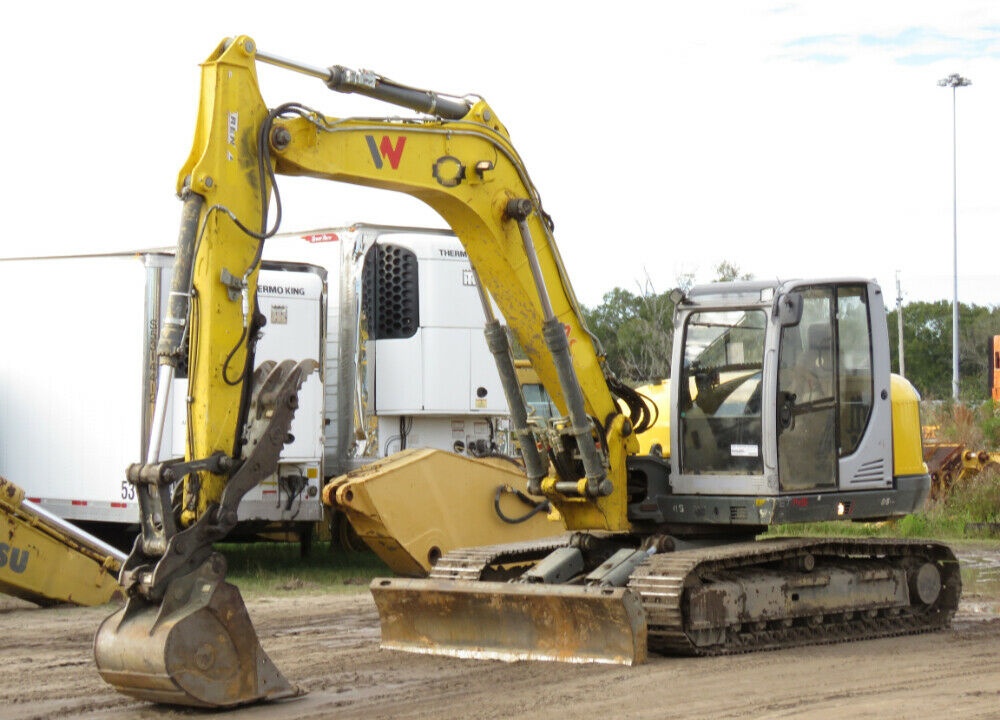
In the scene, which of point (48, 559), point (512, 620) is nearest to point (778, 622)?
point (512, 620)

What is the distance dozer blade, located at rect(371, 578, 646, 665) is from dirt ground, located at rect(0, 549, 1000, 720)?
16 cm

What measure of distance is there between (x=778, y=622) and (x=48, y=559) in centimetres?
662

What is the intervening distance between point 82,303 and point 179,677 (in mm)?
9175

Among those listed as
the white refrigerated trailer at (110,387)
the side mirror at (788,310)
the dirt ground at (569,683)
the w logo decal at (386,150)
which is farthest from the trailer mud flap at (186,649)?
the white refrigerated trailer at (110,387)

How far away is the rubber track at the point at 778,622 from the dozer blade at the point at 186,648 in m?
2.90

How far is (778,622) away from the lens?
10.7 m

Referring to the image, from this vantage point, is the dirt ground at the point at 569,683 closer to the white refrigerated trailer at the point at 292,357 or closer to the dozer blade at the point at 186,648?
the dozer blade at the point at 186,648

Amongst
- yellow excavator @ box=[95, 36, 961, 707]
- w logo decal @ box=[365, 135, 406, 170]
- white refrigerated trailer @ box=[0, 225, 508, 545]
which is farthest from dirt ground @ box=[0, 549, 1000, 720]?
white refrigerated trailer @ box=[0, 225, 508, 545]

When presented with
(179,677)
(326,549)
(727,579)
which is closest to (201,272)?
(179,677)

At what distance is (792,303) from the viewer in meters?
10.7

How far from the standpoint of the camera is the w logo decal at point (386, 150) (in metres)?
9.39

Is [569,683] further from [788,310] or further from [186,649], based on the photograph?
[788,310]

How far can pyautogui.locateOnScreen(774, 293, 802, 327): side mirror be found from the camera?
10.6m

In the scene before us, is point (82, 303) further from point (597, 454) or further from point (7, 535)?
point (597, 454)
